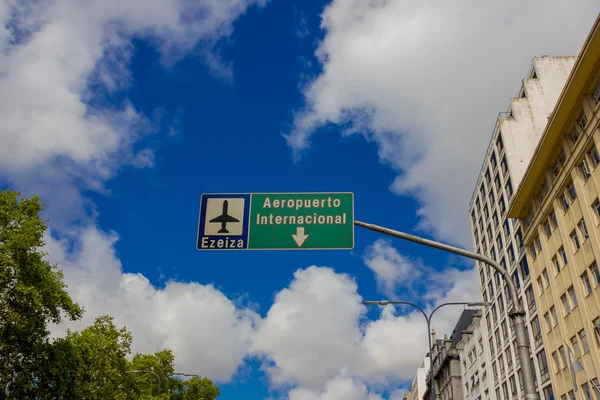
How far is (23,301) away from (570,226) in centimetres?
3130

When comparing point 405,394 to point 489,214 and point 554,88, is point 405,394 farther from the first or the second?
point 554,88

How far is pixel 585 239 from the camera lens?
29438mm

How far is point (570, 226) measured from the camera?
31422 millimetres

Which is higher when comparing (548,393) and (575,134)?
(575,134)

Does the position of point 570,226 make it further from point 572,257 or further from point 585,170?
point 585,170

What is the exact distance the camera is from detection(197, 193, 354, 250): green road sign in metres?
9.16

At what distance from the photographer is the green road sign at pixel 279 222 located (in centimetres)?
916

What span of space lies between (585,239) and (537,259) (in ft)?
29.3

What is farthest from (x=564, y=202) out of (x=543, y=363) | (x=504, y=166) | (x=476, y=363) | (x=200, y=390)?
(x=200, y=390)

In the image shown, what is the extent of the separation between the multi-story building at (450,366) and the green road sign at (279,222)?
5816cm

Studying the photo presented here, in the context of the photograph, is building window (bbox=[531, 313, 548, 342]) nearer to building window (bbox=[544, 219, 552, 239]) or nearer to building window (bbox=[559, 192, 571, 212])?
building window (bbox=[544, 219, 552, 239])

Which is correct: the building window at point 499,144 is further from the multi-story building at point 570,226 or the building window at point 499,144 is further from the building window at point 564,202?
the building window at point 564,202

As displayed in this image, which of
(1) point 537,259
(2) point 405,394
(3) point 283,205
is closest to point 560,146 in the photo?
(1) point 537,259

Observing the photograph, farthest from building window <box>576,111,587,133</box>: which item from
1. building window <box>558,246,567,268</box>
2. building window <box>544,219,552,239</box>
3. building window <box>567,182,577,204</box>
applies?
building window <box>558,246,567,268</box>
